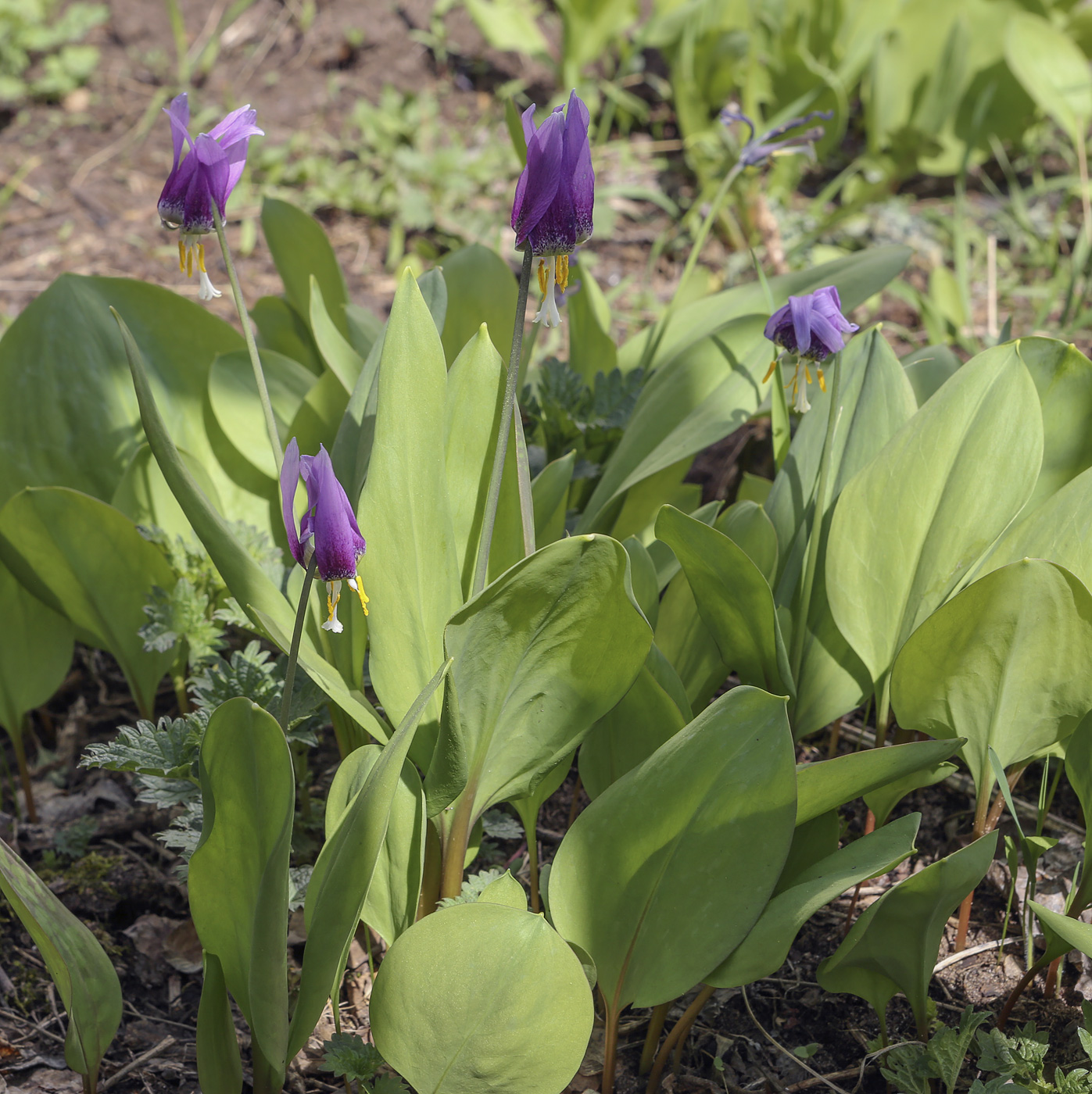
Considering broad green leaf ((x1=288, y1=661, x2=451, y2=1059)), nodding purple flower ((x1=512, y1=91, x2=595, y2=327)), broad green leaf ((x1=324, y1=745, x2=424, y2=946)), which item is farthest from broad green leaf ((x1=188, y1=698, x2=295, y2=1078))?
nodding purple flower ((x1=512, y1=91, x2=595, y2=327))

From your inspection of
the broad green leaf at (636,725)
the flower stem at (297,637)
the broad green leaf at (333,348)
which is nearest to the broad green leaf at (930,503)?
the broad green leaf at (636,725)

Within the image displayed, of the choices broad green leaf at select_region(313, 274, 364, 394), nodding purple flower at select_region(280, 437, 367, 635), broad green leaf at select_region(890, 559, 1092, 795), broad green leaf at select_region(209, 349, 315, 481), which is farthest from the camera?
broad green leaf at select_region(209, 349, 315, 481)

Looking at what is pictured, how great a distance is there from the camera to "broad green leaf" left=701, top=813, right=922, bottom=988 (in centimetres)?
114

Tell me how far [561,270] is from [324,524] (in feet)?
1.28

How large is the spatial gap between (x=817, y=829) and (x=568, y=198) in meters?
0.87

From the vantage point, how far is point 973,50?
3867 mm

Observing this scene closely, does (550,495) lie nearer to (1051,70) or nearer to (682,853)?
(682,853)

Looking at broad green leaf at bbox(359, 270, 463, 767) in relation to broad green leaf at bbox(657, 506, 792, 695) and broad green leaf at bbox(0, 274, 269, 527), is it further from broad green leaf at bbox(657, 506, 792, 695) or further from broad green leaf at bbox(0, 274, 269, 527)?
broad green leaf at bbox(0, 274, 269, 527)

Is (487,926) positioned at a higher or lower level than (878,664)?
higher

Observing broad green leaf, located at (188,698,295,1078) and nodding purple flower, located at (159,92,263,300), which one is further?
nodding purple flower, located at (159,92,263,300)

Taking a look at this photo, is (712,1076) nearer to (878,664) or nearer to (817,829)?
(817,829)

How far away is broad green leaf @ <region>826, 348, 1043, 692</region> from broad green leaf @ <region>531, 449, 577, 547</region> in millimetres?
449

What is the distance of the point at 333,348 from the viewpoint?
1.82 metres

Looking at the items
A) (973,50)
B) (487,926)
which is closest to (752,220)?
(973,50)
